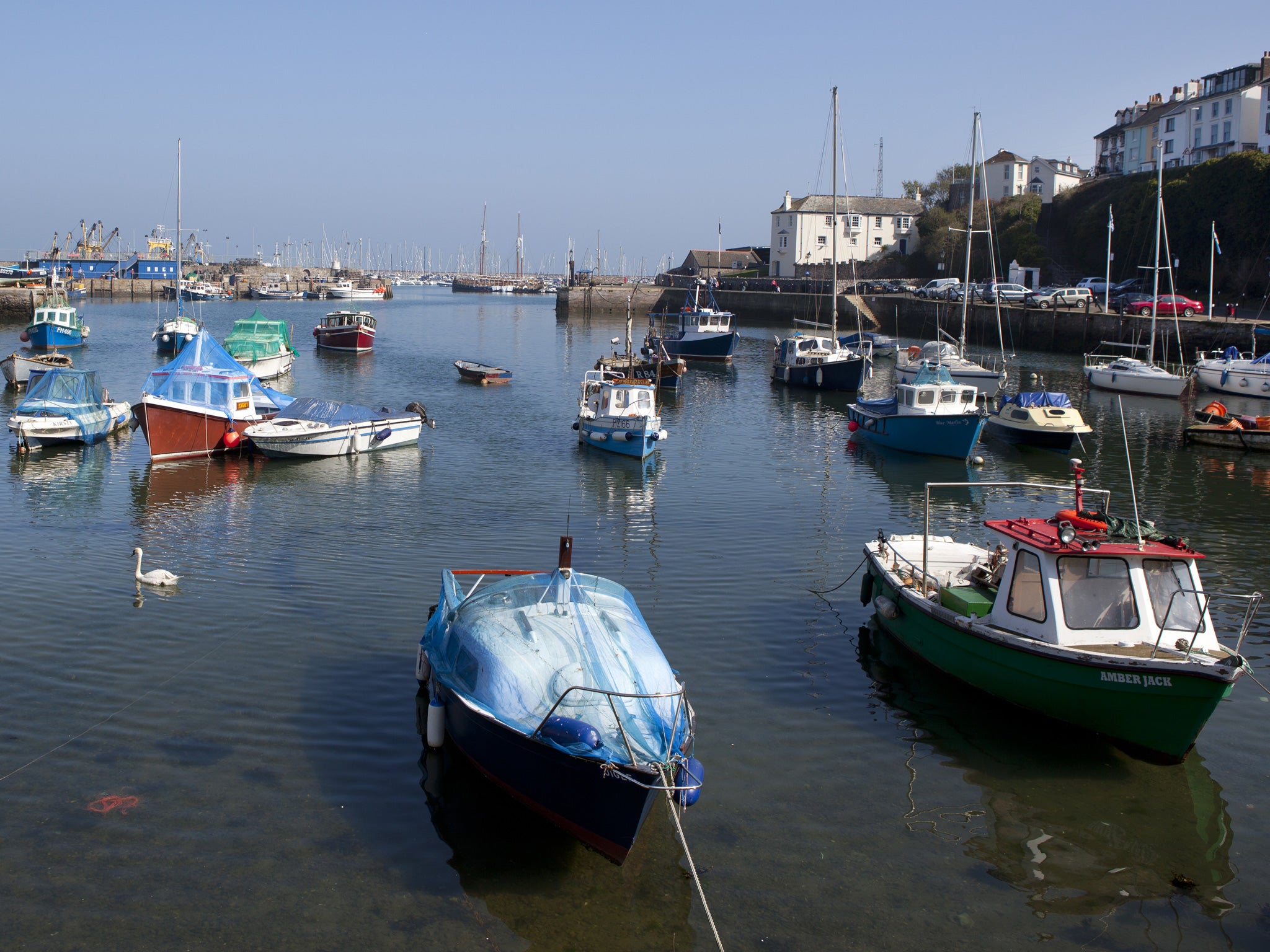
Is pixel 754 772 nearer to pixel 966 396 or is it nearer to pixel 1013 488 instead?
pixel 1013 488

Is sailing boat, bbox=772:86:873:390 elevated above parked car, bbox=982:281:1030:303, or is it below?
below

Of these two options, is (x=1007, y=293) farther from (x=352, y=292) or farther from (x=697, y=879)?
(x=352, y=292)

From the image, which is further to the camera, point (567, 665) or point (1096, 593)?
point (1096, 593)

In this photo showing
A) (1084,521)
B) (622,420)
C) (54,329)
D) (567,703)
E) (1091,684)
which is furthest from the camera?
(54,329)

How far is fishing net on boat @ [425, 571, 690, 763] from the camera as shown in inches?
378

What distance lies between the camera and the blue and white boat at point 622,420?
31.0 metres

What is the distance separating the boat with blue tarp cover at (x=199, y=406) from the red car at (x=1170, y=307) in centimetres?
4995

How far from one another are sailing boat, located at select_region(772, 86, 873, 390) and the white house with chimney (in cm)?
6293

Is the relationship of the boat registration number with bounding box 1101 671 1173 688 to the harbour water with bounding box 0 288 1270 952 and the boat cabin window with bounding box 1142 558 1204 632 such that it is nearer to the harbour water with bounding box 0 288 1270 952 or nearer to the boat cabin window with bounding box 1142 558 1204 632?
the boat cabin window with bounding box 1142 558 1204 632

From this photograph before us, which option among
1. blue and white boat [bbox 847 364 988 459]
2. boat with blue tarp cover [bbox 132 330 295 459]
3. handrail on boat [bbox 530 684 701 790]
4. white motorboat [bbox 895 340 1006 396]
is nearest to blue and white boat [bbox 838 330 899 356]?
white motorboat [bbox 895 340 1006 396]

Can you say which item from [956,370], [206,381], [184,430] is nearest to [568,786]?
[184,430]

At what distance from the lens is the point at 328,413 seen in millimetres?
30641

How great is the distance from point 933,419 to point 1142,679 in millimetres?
21823

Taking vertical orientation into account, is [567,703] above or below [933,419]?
below
